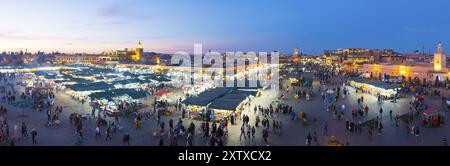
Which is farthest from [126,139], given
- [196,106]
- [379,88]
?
[379,88]

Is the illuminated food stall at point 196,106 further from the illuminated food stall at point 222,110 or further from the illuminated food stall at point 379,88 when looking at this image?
the illuminated food stall at point 379,88

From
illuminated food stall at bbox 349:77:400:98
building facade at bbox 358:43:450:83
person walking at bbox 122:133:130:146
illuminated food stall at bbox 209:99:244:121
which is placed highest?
building facade at bbox 358:43:450:83

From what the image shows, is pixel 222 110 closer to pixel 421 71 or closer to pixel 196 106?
pixel 196 106

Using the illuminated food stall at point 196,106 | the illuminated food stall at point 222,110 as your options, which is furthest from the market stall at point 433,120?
the illuminated food stall at point 196,106

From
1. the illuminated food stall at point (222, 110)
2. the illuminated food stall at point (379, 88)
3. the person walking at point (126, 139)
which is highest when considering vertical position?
the illuminated food stall at point (379, 88)

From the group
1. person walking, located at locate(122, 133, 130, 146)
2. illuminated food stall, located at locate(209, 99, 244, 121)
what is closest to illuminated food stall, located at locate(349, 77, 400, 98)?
illuminated food stall, located at locate(209, 99, 244, 121)

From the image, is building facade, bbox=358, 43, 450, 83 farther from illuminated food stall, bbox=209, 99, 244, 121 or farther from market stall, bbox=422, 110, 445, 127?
illuminated food stall, bbox=209, 99, 244, 121

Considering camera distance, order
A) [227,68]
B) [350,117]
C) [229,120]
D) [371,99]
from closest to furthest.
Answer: [229,120] < [350,117] < [371,99] < [227,68]

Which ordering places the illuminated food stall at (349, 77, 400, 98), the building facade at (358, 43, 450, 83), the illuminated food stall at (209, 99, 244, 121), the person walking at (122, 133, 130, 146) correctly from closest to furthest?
the person walking at (122, 133, 130, 146) < the illuminated food stall at (209, 99, 244, 121) < the illuminated food stall at (349, 77, 400, 98) < the building facade at (358, 43, 450, 83)

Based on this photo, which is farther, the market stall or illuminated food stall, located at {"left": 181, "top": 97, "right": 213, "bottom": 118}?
illuminated food stall, located at {"left": 181, "top": 97, "right": 213, "bottom": 118}
